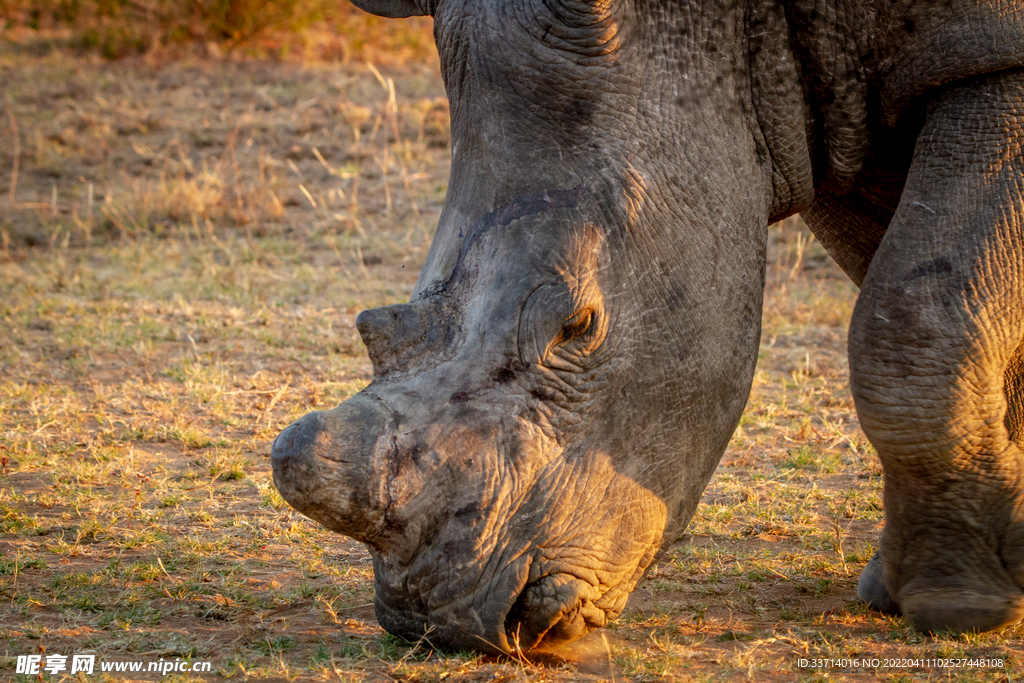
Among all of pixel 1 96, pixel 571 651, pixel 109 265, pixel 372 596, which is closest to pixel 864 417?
pixel 571 651

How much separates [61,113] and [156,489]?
7.27 m

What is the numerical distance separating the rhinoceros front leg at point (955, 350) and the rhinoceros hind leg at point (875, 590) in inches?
8.4

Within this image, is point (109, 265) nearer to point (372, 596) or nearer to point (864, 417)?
point (372, 596)

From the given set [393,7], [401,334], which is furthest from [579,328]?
[393,7]

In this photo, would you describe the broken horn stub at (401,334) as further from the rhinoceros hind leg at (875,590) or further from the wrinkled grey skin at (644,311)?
the rhinoceros hind leg at (875,590)

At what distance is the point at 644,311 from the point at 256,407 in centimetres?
289

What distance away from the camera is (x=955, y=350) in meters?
2.76

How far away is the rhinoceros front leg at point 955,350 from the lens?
2.78 m

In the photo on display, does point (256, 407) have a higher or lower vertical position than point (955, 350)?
lower

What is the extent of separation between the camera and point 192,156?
9.68 meters

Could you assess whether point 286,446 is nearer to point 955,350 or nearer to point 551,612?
point 551,612

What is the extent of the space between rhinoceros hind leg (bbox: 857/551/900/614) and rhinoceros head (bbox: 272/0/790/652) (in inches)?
30.8
